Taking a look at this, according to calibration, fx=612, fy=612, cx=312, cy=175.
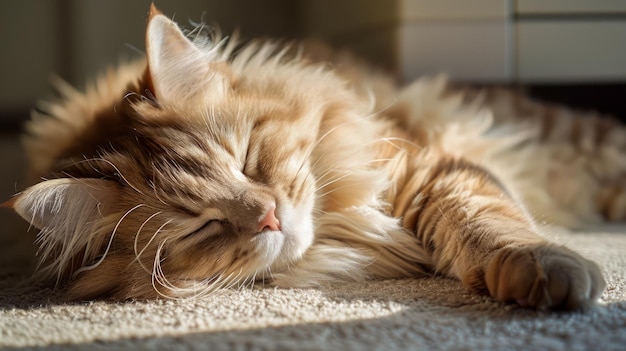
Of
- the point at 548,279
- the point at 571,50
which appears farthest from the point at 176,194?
the point at 571,50

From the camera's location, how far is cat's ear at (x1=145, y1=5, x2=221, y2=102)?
132 centimetres

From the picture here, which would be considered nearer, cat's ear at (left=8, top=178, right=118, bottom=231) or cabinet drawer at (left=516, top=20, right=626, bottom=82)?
cat's ear at (left=8, top=178, right=118, bottom=231)

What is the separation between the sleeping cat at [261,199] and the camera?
1263 mm

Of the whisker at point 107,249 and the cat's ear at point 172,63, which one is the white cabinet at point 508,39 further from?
the whisker at point 107,249

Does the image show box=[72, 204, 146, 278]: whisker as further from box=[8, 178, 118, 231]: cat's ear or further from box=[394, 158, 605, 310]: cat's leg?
box=[394, 158, 605, 310]: cat's leg

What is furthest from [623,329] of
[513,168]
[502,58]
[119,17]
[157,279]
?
[119,17]

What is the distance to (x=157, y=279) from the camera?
4.30ft

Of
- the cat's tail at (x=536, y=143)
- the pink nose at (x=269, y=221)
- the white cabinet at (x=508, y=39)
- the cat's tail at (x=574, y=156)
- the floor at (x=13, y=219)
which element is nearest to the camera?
the pink nose at (x=269, y=221)

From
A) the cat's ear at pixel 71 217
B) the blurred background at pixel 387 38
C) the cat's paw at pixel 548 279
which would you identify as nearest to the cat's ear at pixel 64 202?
the cat's ear at pixel 71 217

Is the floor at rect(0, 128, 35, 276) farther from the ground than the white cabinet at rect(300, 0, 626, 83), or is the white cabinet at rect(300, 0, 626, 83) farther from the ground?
the white cabinet at rect(300, 0, 626, 83)

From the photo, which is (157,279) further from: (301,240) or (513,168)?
(513,168)

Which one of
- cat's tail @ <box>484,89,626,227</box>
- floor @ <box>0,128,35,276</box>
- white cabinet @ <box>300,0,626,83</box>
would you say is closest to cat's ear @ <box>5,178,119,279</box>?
floor @ <box>0,128,35,276</box>

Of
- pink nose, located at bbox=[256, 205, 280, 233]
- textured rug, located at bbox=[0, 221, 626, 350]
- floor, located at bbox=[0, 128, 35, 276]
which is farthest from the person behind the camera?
floor, located at bbox=[0, 128, 35, 276]

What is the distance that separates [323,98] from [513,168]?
2.61 feet
